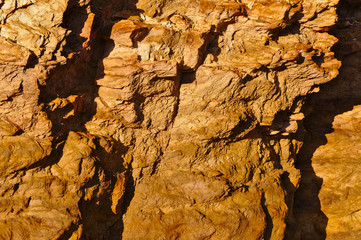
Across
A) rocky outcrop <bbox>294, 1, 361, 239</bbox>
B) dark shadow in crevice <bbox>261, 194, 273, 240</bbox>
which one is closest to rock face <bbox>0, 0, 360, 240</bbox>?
dark shadow in crevice <bbox>261, 194, 273, 240</bbox>

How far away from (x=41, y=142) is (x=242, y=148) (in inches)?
248

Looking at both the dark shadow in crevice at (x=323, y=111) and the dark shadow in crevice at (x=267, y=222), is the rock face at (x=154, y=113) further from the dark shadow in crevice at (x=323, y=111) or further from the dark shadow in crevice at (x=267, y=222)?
the dark shadow in crevice at (x=323, y=111)

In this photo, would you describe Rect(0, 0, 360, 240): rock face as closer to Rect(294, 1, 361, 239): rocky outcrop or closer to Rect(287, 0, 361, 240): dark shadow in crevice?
Rect(287, 0, 361, 240): dark shadow in crevice

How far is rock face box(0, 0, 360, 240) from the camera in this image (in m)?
9.26

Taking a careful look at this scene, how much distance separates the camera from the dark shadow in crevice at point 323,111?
14.1 metres

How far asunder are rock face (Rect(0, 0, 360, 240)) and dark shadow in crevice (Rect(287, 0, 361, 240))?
1.85 m

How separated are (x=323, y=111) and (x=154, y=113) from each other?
7.74 m

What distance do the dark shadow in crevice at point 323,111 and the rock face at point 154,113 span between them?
73.0 inches

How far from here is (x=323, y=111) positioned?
15117 mm

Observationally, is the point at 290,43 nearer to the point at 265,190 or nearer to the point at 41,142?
the point at 265,190

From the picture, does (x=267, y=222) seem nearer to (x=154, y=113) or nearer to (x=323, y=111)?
(x=154, y=113)

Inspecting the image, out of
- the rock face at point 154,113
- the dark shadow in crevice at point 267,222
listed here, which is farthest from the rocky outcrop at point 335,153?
the dark shadow in crevice at point 267,222

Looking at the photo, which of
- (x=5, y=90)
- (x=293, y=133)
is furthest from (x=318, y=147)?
(x=5, y=90)

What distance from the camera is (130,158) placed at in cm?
1129
